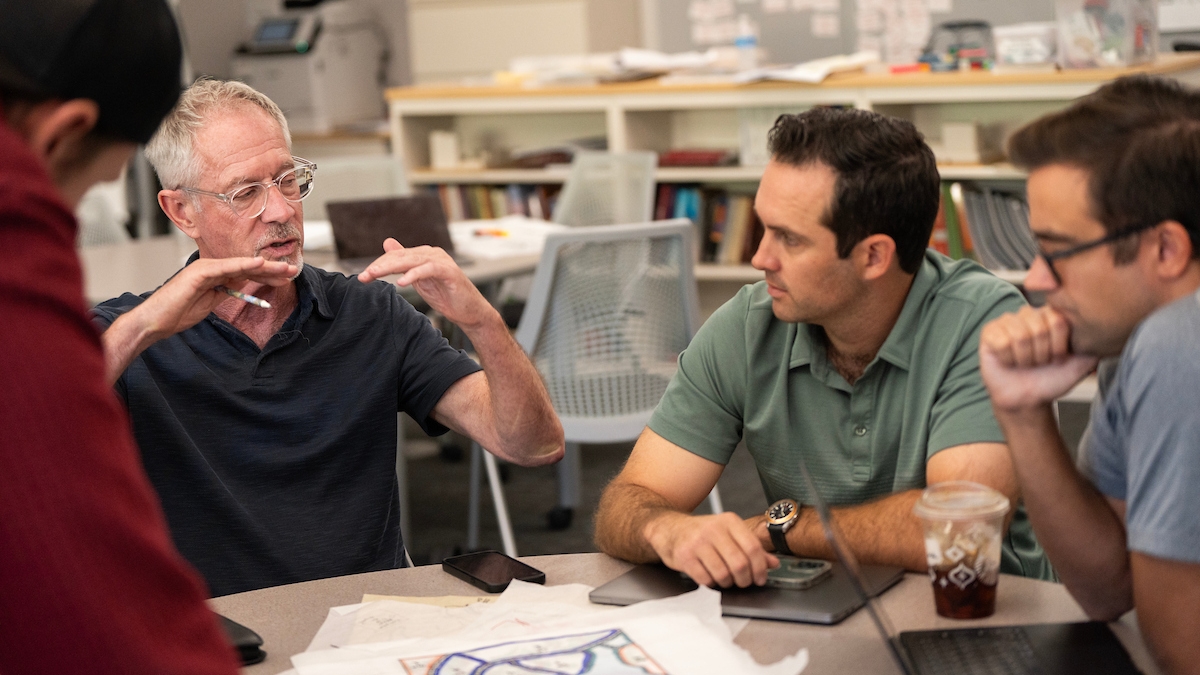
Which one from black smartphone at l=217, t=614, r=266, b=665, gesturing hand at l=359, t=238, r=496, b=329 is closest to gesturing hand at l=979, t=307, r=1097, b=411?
gesturing hand at l=359, t=238, r=496, b=329

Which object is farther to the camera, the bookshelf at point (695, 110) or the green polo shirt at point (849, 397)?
the bookshelf at point (695, 110)

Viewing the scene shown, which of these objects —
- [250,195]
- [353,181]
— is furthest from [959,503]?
[353,181]

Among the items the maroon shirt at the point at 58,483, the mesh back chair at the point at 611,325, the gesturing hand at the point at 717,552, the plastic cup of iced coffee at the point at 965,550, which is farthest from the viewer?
the mesh back chair at the point at 611,325

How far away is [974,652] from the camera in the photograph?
1095 mm

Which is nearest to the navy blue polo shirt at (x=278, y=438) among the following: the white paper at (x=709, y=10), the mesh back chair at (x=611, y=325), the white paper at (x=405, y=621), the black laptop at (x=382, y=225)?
the white paper at (x=405, y=621)

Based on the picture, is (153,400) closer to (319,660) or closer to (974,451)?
(319,660)

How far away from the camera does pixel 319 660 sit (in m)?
1.14

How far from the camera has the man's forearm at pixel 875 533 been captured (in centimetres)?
134

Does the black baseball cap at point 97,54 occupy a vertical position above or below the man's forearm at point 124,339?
above

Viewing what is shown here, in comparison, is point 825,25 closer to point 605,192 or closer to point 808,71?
point 808,71

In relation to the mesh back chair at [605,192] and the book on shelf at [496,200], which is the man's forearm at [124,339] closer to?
the mesh back chair at [605,192]

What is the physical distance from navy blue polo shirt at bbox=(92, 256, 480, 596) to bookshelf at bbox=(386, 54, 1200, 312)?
9.74 ft

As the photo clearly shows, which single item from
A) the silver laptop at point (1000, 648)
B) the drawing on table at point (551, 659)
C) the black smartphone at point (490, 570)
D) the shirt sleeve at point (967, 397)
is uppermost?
the shirt sleeve at point (967, 397)

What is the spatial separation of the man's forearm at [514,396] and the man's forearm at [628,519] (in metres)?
0.16
